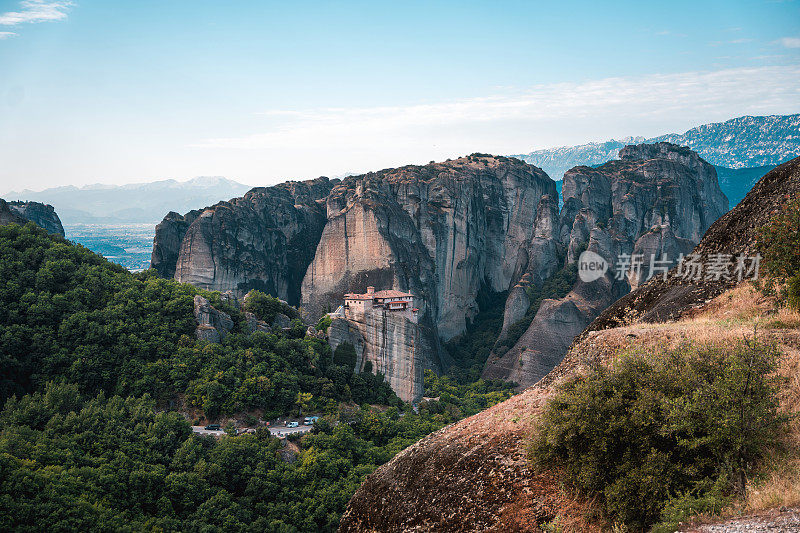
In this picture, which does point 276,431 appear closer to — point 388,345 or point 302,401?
point 302,401

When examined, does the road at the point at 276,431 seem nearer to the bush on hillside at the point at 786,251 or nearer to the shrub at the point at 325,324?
the shrub at the point at 325,324

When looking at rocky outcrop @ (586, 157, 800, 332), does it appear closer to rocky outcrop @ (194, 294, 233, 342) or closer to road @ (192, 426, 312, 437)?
road @ (192, 426, 312, 437)

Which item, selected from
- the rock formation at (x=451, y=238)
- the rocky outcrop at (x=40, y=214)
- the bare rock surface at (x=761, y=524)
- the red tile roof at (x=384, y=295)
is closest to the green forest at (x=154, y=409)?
the red tile roof at (x=384, y=295)

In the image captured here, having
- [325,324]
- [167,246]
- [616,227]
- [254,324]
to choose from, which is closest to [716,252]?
[254,324]

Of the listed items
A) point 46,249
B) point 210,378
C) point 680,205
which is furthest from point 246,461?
point 680,205

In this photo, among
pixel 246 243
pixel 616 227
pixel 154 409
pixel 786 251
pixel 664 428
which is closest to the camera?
pixel 664 428

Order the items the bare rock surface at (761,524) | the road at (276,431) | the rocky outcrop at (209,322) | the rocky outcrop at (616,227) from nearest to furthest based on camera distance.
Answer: the bare rock surface at (761,524), the road at (276,431), the rocky outcrop at (209,322), the rocky outcrop at (616,227)

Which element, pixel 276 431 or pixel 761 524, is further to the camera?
pixel 276 431
